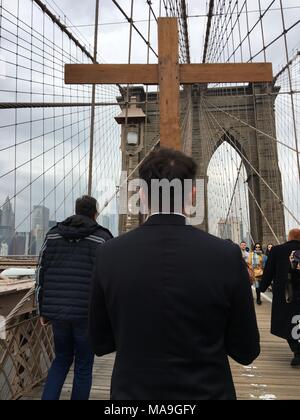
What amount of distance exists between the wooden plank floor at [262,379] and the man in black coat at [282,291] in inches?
8.7

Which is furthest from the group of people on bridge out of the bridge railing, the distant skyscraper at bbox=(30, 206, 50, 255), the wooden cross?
the distant skyscraper at bbox=(30, 206, 50, 255)

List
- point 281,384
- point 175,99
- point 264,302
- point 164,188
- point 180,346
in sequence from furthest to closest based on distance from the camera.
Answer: point 264,302 → point 281,384 → point 175,99 → point 164,188 → point 180,346

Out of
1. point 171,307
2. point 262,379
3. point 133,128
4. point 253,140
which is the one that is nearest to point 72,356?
point 171,307

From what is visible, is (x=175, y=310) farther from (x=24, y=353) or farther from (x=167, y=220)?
(x=24, y=353)

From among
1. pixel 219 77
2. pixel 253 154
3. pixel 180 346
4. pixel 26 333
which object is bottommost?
pixel 26 333

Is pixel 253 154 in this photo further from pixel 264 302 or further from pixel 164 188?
pixel 164 188

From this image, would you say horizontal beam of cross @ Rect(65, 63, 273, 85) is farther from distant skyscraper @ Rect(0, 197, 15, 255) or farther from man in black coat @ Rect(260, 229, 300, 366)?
distant skyscraper @ Rect(0, 197, 15, 255)

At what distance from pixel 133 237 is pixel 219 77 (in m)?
2.03

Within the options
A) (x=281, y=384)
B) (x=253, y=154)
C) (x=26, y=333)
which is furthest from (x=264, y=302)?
(x=253, y=154)

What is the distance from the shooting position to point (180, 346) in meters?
0.83

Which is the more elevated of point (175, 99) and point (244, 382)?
point (175, 99)

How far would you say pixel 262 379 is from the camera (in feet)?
8.87

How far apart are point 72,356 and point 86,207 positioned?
2.33ft

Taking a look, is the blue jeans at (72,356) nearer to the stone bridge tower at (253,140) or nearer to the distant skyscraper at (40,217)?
the distant skyscraper at (40,217)
